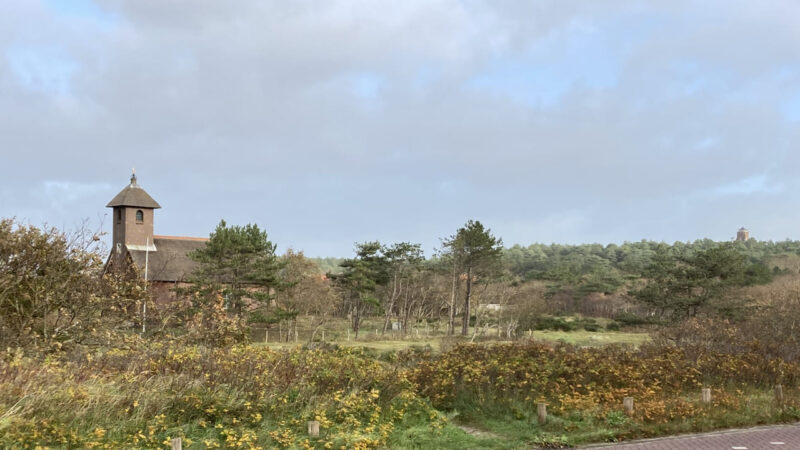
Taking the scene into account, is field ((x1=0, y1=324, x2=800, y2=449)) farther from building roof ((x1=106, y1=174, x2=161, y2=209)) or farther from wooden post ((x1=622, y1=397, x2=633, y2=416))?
building roof ((x1=106, y1=174, x2=161, y2=209))

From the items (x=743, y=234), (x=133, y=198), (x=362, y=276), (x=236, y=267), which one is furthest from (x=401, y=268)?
(x=743, y=234)

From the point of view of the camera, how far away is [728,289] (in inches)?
1549

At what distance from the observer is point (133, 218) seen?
45.9m

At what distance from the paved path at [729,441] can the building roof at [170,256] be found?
37.8 m

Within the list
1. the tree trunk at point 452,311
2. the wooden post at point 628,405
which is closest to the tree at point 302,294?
the tree trunk at point 452,311

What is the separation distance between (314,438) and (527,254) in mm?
114408

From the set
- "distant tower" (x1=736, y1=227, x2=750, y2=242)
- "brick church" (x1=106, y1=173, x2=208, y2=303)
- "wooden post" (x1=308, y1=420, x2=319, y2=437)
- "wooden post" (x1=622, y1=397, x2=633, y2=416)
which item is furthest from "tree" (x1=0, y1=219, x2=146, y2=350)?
"distant tower" (x1=736, y1=227, x2=750, y2=242)

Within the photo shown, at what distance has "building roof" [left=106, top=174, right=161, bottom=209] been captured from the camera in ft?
150

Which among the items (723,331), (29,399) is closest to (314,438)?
(29,399)

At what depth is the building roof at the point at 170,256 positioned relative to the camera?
44219 millimetres

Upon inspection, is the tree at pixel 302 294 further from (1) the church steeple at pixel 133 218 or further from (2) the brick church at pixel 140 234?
(1) the church steeple at pixel 133 218

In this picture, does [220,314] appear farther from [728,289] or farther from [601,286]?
[601,286]

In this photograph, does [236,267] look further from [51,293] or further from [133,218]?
[51,293]

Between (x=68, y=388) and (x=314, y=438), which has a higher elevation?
(x=68, y=388)
